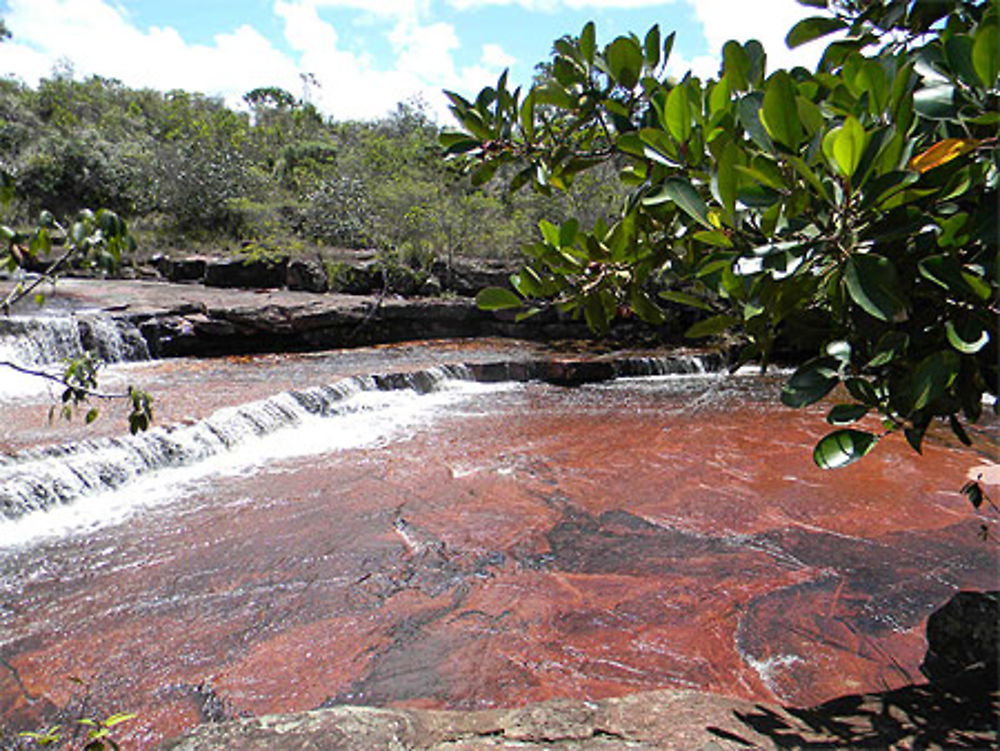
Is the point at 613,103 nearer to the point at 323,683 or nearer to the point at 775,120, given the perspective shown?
the point at 775,120

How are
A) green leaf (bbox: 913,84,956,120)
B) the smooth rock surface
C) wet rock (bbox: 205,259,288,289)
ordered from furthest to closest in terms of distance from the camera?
1. wet rock (bbox: 205,259,288,289)
2. the smooth rock surface
3. green leaf (bbox: 913,84,956,120)

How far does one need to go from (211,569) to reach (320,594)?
79 cm

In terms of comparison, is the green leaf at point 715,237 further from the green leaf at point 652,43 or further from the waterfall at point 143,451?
the waterfall at point 143,451

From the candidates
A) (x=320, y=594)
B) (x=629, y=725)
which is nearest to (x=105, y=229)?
(x=629, y=725)

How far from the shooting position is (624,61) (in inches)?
55.9

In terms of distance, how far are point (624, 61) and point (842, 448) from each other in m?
0.90

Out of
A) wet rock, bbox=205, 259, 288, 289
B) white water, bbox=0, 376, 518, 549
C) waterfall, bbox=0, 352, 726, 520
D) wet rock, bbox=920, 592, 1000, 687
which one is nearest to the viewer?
wet rock, bbox=920, 592, 1000, 687

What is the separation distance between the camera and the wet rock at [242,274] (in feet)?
48.5

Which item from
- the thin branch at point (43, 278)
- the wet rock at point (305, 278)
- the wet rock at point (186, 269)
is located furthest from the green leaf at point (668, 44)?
the wet rock at point (186, 269)

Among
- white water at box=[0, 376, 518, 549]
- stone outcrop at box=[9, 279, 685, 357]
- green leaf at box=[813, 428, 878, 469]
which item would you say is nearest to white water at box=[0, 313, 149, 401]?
stone outcrop at box=[9, 279, 685, 357]

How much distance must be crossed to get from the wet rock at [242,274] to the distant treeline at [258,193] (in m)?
0.52

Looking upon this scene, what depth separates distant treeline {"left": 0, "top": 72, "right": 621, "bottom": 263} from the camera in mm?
16312

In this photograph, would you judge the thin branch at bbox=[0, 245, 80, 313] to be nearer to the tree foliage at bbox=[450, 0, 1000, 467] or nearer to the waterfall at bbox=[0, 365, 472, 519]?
the tree foliage at bbox=[450, 0, 1000, 467]

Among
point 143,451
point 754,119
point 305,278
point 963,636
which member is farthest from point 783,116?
point 305,278
